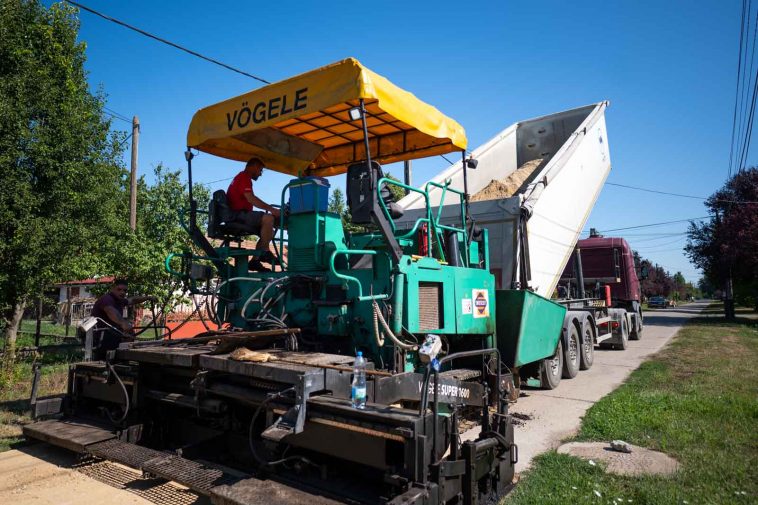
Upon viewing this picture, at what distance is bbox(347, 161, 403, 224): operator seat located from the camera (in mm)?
4207

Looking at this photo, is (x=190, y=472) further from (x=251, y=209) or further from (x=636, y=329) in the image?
(x=636, y=329)

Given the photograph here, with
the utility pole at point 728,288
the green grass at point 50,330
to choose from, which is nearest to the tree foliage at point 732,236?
the utility pole at point 728,288

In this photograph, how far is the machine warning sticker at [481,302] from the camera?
539 centimetres

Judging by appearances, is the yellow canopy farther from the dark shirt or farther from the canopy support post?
the dark shirt

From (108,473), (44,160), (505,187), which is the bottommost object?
(108,473)

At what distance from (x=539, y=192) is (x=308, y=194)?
3.73 metres

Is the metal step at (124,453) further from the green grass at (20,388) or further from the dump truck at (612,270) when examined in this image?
the dump truck at (612,270)

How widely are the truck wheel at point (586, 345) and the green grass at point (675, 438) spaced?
38.6 inches

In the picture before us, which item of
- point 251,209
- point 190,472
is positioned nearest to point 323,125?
point 251,209

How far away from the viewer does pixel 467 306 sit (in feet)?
17.1

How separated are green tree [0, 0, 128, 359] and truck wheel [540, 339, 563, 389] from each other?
8521 mm

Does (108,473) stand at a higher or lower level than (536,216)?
lower

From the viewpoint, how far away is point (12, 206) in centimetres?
870

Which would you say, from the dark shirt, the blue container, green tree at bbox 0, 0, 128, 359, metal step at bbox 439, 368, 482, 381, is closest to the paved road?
metal step at bbox 439, 368, 482, 381
